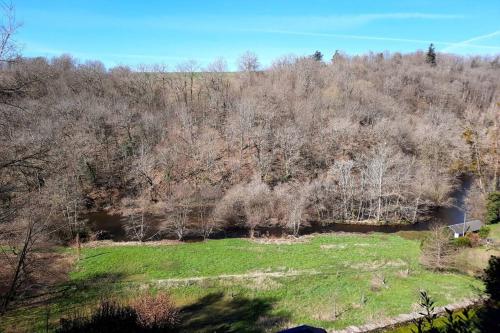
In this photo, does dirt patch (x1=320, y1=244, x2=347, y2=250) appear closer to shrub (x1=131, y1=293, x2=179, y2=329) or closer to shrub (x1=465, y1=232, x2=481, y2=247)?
shrub (x1=465, y1=232, x2=481, y2=247)

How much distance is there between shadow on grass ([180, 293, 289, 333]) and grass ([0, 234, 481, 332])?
46 mm

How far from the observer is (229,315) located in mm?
16484

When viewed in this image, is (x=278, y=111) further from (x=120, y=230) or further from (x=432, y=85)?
(x=432, y=85)

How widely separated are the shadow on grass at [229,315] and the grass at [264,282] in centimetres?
5

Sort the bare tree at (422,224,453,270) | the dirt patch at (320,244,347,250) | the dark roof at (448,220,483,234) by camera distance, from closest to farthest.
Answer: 1. the bare tree at (422,224,453,270)
2. the dirt patch at (320,244,347,250)
3. the dark roof at (448,220,483,234)

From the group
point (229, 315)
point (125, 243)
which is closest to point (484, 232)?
point (229, 315)

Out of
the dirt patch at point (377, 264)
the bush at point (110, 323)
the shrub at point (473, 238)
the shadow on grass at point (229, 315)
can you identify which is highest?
the bush at point (110, 323)

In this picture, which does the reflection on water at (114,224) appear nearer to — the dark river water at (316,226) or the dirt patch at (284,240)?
the dark river water at (316,226)

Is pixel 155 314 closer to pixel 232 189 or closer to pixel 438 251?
pixel 438 251

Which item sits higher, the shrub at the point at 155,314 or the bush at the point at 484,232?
the shrub at the point at 155,314

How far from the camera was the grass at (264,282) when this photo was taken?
53.0ft

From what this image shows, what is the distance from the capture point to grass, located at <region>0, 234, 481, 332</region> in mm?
16156

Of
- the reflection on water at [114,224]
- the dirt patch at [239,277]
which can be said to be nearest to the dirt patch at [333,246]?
the dirt patch at [239,277]

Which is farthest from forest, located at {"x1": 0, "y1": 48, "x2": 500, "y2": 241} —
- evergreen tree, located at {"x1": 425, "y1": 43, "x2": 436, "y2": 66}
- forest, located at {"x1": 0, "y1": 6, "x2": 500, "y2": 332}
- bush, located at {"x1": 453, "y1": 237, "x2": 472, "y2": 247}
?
evergreen tree, located at {"x1": 425, "y1": 43, "x2": 436, "y2": 66}
